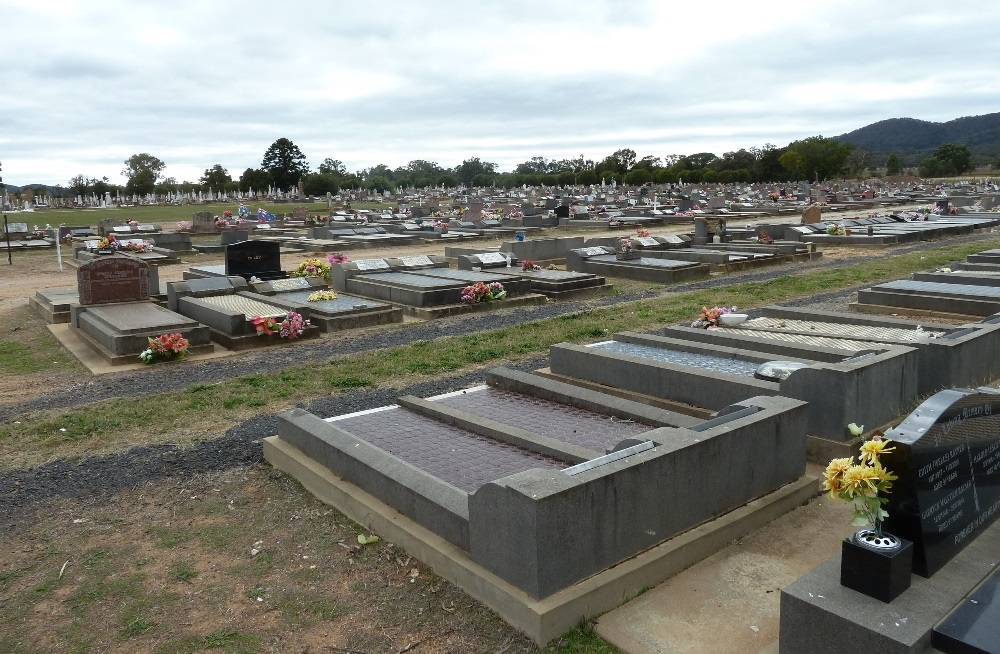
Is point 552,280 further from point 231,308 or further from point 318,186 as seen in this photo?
point 318,186

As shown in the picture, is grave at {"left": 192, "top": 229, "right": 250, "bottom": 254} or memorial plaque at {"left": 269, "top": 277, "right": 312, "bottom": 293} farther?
grave at {"left": 192, "top": 229, "right": 250, "bottom": 254}

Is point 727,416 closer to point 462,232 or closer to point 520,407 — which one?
point 520,407

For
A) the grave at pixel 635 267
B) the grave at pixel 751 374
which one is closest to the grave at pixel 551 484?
the grave at pixel 751 374

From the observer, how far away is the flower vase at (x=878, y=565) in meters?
3.15

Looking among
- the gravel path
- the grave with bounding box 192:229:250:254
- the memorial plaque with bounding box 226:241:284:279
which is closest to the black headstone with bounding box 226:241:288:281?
the memorial plaque with bounding box 226:241:284:279

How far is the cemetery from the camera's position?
332 cm

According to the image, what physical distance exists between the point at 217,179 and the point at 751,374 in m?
88.1

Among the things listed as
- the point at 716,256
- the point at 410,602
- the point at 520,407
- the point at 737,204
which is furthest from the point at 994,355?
the point at 737,204

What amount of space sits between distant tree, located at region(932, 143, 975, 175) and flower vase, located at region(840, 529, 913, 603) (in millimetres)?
102911

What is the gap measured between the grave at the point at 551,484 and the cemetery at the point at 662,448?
2 centimetres

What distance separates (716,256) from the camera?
18.5 meters

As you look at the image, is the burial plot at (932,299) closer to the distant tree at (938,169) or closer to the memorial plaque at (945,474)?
the memorial plaque at (945,474)

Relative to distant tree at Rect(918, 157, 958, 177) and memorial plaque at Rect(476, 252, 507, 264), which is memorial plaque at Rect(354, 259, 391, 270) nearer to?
memorial plaque at Rect(476, 252, 507, 264)

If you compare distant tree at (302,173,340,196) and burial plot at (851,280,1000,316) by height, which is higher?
distant tree at (302,173,340,196)
